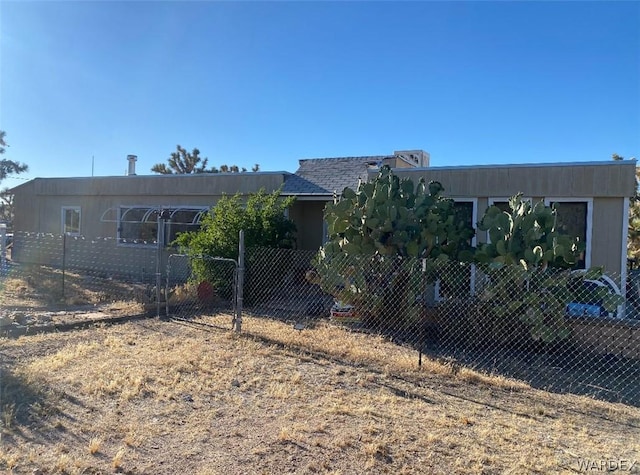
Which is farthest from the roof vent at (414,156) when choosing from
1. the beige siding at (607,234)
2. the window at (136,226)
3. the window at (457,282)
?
the window at (136,226)

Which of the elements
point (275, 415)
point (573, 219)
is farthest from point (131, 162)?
point (275, 415)

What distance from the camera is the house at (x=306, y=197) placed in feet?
29.0

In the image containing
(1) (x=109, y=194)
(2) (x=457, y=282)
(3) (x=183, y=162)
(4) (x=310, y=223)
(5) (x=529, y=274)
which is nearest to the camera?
(5) (x=529, y=274)

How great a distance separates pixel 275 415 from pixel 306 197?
28.7 feet

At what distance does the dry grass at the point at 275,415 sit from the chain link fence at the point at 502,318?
0.76 meters

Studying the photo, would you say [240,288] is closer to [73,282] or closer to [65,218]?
[73,282]

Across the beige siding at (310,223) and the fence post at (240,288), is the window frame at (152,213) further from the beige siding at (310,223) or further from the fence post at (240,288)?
the fence post at (240,288)

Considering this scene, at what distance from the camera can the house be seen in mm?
8836

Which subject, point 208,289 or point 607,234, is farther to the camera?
point 208,289

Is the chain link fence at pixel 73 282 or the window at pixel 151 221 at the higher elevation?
the window at pixel 151 221

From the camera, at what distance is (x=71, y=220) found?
1720 cm

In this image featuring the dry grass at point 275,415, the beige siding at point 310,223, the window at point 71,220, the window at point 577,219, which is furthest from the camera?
the window at point 71,220

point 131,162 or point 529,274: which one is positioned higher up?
point 131,162

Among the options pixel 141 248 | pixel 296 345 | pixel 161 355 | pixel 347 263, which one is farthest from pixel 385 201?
pixel 141 248
